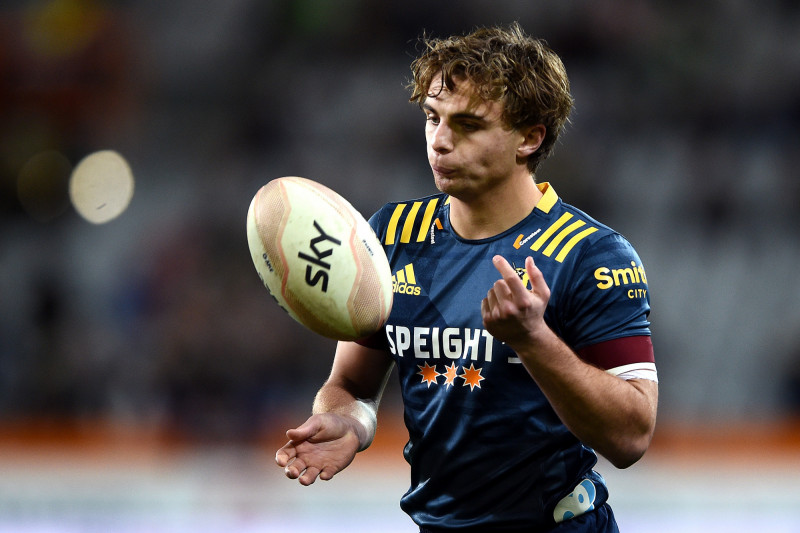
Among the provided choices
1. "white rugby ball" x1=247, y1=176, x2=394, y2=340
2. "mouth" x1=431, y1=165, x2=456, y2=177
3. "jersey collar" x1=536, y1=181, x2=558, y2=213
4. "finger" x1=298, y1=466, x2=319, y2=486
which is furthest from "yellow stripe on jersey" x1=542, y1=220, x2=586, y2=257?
"finger" x1=298, y1=466, x2=319, y2=486

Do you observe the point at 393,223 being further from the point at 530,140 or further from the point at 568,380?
the point at 568,380

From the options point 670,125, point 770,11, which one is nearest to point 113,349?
point 670,125

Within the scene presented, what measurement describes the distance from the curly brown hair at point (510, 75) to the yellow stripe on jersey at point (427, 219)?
1.10 feet

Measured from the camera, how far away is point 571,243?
2.69 meters

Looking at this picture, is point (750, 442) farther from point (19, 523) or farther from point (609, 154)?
point (19, 523)

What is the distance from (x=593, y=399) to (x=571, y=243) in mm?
504

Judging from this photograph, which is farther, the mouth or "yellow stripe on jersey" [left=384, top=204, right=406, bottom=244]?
"yellow stripe on jersey" [left=384, top=204, right=406, bottom=244]

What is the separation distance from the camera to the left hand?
7.27 ft

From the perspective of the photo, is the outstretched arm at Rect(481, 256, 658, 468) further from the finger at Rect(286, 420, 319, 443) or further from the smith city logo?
the finger at Rect(286, 420, 319, 443)

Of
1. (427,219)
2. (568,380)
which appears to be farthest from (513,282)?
(427,219)

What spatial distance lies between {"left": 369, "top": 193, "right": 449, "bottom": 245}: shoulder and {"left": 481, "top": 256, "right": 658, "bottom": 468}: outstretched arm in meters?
0.72

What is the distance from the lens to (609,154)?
9.73 meters

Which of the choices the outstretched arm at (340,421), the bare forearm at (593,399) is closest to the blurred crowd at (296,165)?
the outstretched arm at (340,421)

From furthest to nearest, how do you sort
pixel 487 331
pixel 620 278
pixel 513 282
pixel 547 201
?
pixel 547 201, pixel 620 278, pixel 487 331, pixel 513 282
